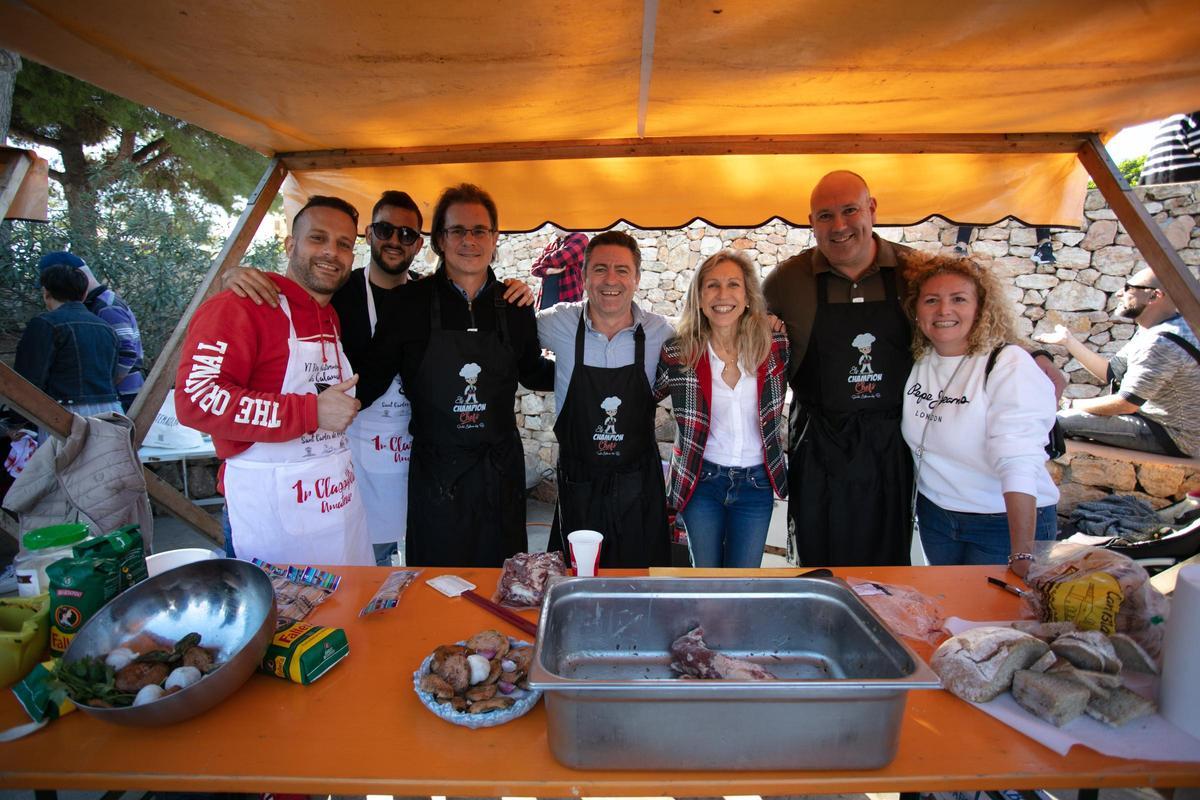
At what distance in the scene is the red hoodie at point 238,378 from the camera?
1971mm

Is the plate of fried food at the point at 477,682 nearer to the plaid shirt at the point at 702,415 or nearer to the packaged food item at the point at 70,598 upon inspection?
the packaged food item at the point at 70,598

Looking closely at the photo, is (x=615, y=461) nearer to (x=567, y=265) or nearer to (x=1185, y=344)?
(x=567, y=265)

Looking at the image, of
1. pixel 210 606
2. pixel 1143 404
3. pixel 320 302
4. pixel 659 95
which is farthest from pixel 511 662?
pixel 1143 404

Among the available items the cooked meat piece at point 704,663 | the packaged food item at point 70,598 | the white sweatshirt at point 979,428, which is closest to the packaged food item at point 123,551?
the packaged food item at point 70,598

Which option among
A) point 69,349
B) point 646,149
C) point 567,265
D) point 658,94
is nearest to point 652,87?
point 658,94

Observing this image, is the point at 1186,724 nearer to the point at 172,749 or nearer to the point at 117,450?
the point at 172,749

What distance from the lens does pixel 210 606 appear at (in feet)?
4.96

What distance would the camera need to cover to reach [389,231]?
2.94 m

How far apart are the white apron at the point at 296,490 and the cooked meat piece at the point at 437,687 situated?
113 cm

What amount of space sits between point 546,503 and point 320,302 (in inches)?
150

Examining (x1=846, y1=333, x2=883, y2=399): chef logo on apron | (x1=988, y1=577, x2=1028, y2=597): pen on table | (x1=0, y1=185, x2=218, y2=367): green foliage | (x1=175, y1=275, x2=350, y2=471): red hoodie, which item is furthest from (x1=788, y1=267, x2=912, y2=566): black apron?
(x1=0, y1=185, x2=218, y2=367): green foliage

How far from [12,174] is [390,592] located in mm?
3273

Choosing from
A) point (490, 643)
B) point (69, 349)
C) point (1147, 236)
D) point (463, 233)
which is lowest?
point (490, 643)

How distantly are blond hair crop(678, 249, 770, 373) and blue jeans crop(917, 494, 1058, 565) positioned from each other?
A: 36.2 inches
